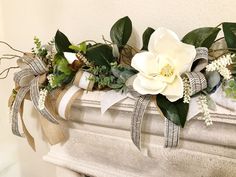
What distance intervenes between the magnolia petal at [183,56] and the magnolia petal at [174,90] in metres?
0.02

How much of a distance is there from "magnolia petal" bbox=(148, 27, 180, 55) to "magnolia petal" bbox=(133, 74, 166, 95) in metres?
0.07

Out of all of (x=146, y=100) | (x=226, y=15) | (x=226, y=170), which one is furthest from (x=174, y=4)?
(x=226, y=170)

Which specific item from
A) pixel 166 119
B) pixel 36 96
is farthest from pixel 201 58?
pixel 36 96

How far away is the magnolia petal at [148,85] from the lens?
1.98 ft

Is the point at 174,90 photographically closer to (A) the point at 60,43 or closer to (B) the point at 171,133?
(B) the point at 171,133

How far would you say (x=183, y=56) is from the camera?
0.60 metres

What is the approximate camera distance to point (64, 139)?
96cm

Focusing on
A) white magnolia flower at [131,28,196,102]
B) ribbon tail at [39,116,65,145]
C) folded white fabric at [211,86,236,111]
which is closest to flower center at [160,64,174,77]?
white magnolia flower at [131,28,196,102]

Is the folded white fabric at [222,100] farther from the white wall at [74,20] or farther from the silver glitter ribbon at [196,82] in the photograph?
the white wall at [74,20]

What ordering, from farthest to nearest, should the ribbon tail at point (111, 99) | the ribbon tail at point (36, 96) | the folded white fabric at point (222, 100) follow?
1. the ribbon tail at point (36, 96)
2. the ribbon tail at point (111, 99)
3. the folded white fabric at point (222, 100)

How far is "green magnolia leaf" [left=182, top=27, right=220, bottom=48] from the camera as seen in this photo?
0.62 metres

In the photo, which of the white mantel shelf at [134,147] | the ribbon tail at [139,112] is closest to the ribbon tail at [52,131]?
the white mantel shelf at [134,147]

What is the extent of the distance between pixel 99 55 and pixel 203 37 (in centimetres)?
26

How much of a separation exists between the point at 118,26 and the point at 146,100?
222 millimetres
